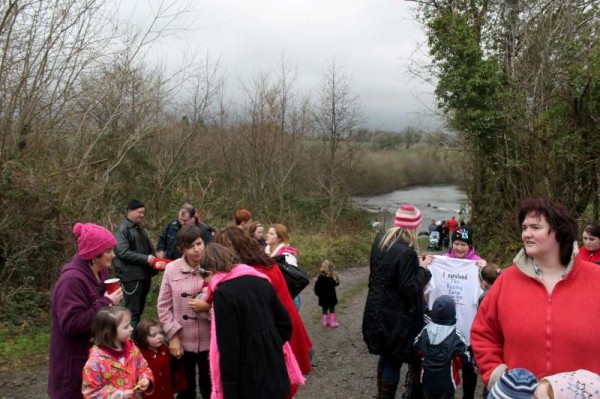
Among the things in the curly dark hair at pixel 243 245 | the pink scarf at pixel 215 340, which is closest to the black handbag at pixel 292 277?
the curly dark hair at pixel 243 245

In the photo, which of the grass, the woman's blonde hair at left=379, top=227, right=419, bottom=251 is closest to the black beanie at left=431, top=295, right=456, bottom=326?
the woman's blonde hair at left=379, top=227, right=419, bottom=251

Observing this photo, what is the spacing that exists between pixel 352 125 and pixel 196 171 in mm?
7185

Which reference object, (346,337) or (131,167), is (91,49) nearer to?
(131,167)

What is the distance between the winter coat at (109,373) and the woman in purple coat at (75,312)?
9cm

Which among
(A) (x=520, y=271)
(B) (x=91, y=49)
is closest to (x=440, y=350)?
(A) (x=520, y=271)

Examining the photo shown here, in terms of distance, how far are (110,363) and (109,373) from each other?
0.06 metres

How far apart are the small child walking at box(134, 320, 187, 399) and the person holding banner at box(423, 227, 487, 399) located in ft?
7.60

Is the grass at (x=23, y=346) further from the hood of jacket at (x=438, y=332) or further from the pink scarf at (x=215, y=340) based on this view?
the hood of jacket at (x=438, y=332)

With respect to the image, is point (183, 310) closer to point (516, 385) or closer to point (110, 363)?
point (110, 363)

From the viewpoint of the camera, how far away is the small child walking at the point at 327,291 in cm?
716

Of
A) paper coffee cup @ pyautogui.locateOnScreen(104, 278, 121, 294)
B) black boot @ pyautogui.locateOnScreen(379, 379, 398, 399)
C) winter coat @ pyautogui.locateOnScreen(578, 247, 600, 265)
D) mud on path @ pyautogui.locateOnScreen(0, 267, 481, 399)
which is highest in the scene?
paper coffee cup @ pyautogui.locateOnScreen(104, 278, 121, 294)

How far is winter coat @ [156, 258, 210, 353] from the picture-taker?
3.53 meters

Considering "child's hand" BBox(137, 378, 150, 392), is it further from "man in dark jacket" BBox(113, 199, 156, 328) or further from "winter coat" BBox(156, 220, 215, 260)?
"winter coat" BBox(156, 220, 215, 260)

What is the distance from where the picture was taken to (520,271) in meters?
2.39
